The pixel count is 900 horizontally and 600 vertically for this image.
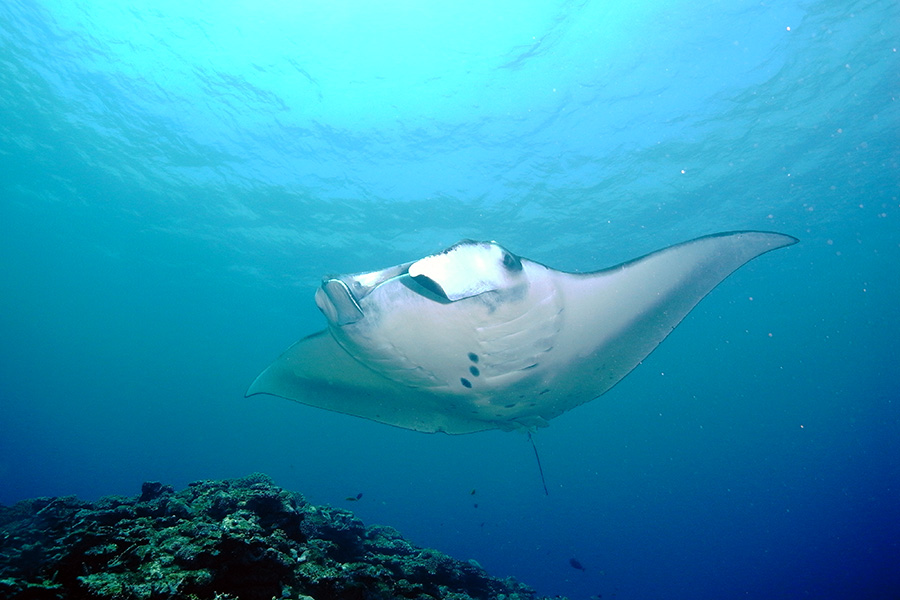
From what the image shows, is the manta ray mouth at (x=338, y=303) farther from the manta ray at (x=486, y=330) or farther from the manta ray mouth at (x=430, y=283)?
the manta ray mouth at (x=430, y=283)

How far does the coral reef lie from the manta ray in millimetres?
1463

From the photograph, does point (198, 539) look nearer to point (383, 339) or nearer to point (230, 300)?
point (383, 339)

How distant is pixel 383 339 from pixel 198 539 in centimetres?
183

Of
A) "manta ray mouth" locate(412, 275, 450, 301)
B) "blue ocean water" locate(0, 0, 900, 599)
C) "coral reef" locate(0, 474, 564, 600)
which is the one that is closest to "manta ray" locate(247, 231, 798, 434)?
"manta ray mouth" locate(412, 275, 450, 301)

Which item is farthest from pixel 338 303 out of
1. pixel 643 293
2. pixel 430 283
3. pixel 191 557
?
pixel 643 293

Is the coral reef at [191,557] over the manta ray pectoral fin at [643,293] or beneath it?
beneath

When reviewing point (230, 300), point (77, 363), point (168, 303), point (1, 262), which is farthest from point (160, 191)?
point (77, 363)

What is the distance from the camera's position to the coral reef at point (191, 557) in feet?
4.80

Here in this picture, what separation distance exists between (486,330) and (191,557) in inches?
91.0

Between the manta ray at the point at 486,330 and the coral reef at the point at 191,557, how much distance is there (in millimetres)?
1463

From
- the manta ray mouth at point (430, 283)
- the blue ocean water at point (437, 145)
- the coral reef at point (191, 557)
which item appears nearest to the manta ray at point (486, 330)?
the manta ray mouth at point (430, 283)

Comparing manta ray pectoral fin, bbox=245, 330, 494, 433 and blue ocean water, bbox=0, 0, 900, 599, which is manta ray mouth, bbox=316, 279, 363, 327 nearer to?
manta ray pectoral fin, bbox=245, 330, 494, 433

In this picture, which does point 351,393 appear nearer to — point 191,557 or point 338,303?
point 338,303

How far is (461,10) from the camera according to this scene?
1145cm
